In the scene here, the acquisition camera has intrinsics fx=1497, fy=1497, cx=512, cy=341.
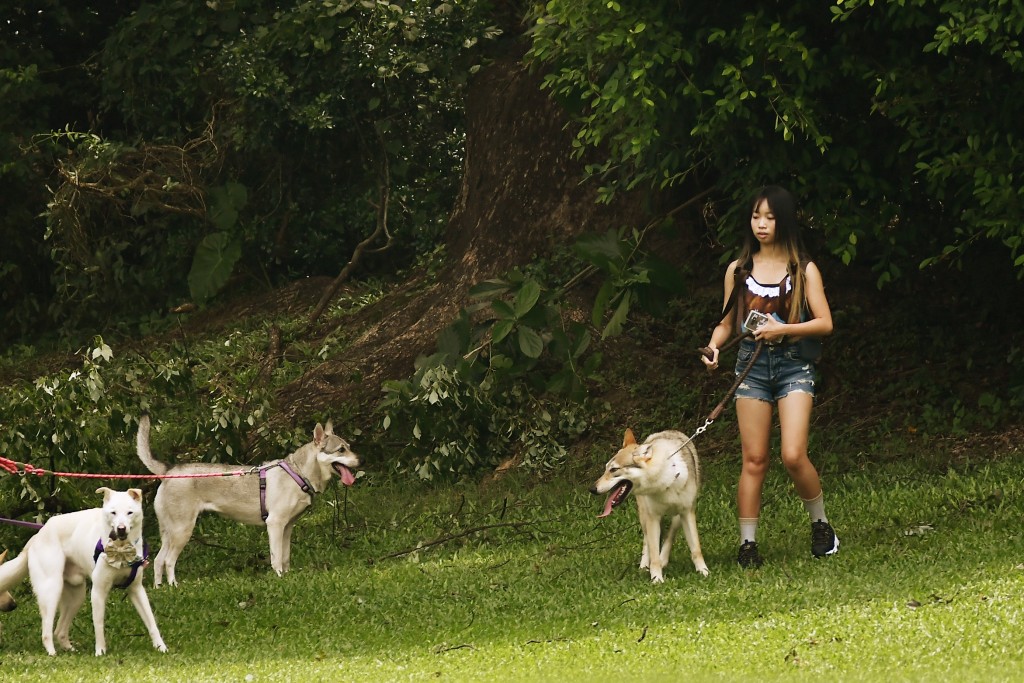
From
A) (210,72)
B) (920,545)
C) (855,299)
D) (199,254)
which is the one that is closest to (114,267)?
(199,254)

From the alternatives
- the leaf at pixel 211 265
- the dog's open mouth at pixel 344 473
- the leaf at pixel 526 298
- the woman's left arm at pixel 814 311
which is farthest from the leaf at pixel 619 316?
the leaf at pixel 211 265

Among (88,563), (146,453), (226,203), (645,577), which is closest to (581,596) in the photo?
(645,577)

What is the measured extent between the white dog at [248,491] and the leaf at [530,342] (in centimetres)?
202

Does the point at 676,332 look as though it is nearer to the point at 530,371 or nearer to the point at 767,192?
the point at 530,371

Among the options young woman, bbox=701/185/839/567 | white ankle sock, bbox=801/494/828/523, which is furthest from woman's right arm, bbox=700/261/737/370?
white ankle sock, bbox=801/494/828/523

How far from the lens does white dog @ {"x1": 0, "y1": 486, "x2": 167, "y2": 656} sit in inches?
329

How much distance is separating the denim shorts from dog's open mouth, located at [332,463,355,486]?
316 centimetres

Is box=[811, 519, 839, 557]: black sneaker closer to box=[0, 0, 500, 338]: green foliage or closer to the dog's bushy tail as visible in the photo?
the dog's bushy tail

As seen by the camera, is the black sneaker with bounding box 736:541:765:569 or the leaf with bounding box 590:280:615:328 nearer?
the black sneaker with bounding box 736:541:765:569

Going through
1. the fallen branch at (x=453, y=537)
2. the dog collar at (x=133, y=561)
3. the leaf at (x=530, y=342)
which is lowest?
the fallen branch at (x=453, y=537)

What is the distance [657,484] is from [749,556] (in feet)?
2.56

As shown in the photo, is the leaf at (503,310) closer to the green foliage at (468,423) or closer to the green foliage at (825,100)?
the green foliage at (468,423)

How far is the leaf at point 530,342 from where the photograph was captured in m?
12.3

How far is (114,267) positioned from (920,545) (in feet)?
45.6
